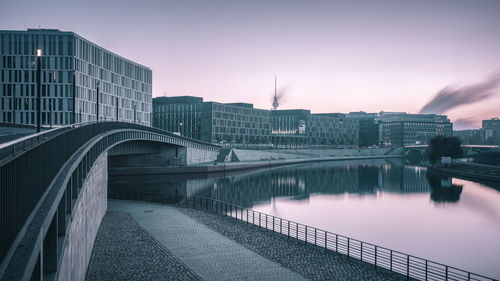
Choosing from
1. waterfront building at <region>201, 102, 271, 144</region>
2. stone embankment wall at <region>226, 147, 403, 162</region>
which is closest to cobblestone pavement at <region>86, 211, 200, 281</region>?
stone embankment wall at <region>226, 147, 403, 162</region>

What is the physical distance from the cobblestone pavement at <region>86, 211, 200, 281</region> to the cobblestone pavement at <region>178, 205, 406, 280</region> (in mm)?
4918

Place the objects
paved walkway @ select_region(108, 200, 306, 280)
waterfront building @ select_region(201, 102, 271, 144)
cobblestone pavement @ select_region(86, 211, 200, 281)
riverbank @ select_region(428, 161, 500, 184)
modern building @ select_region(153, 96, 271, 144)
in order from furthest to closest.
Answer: modern building @ select_region(153, 96, 271, 144) < waterfront building @ select_region(201, 102, 271, 144) < riverbank @ select_region(428, 161, 500, 184) < paved walkway @ select_region(108, 200, 306, 280) < cobblestone pavement @ select_region(86, 211, 200, 281)

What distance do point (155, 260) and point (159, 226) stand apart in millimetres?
8173

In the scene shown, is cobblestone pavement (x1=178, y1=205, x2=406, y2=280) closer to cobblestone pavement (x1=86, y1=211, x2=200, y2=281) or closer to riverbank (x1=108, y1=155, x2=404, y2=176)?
cobblestone pavement (x1=86, y1=211, x2=200, y2=281)

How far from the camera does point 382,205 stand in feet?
162

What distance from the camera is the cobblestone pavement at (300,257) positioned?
1833cm

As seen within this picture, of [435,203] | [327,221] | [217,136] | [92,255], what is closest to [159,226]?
[92,255]

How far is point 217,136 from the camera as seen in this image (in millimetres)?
146375

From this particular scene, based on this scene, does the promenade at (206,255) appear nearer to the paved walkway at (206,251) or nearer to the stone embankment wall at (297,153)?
the paved walkway at (206,251)

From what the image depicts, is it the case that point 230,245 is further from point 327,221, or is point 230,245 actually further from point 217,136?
point 217,136

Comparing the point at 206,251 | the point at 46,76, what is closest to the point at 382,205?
the point at 206,251

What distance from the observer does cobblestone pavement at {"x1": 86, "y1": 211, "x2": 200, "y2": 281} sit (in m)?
17.9

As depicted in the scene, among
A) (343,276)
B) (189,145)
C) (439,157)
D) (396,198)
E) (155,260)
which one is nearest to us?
(343,276)

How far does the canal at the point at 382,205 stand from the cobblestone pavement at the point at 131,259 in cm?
1725
